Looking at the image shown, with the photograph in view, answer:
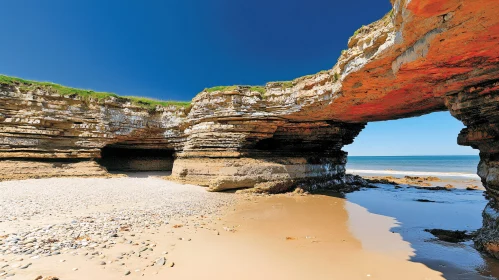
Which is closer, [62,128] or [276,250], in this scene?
[276,250]

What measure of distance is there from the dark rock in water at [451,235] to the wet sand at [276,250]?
30 centimetres

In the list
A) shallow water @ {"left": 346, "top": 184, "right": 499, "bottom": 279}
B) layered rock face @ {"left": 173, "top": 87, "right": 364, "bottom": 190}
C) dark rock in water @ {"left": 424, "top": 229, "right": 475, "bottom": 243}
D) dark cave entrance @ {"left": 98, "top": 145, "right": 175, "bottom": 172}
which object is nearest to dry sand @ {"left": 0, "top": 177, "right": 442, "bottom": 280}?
shallow water @ {"left": 346, "top": 184, "right": 499, "bottom": 279}

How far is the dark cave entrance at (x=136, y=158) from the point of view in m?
21.4

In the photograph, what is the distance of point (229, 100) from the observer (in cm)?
1508

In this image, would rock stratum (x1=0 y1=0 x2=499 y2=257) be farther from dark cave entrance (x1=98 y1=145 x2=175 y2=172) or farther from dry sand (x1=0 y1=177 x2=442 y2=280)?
dry sand (x1=0 y1=177 x2=442 y2=280)

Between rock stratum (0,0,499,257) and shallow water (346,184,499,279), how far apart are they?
744mm

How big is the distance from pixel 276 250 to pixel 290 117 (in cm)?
986

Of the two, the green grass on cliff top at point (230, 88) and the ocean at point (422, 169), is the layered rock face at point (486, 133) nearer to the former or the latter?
the green grass on cliff top at point (230, 88)

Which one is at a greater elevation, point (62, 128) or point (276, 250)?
point (62, 128)

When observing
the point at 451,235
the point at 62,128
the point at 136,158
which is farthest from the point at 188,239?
the point at 136,158

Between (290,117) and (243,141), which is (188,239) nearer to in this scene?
(243,141)

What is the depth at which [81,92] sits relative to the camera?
55.4ft

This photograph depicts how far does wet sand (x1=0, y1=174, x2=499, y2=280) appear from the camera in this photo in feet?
14.5

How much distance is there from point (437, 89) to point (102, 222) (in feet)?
35.4
